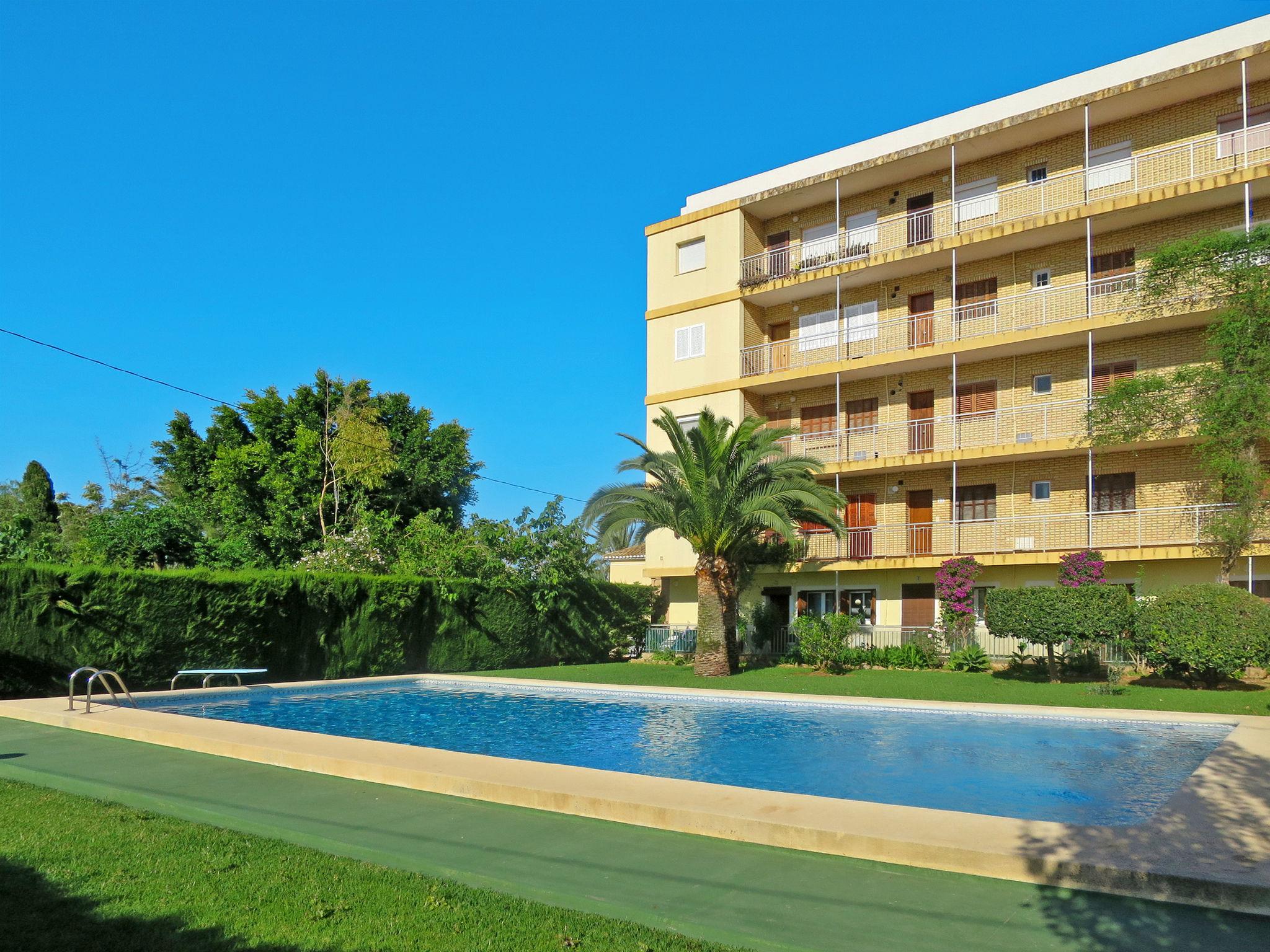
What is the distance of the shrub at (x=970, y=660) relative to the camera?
2127cm

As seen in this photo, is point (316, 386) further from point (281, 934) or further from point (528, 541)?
point (281, 934)

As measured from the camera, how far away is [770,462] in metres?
21.0

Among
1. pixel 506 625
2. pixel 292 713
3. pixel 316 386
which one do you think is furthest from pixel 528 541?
pixel 316 386

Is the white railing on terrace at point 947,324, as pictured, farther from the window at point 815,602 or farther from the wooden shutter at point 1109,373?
the window at point 815,602

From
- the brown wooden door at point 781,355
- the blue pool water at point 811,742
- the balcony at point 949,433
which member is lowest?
the blue pool water at point 811,742

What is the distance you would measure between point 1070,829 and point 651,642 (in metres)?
22.5

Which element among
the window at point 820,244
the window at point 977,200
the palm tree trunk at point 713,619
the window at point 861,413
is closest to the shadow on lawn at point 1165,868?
the palm tree trunk at point 713,619

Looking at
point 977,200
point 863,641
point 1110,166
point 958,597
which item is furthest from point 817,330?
point 958,597

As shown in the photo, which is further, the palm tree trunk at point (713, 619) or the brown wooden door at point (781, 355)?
the brown wooden door at point (781, 355)

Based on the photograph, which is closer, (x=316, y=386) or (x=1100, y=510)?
(x=1100, y=510)

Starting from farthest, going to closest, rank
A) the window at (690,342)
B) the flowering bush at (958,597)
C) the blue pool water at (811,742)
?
the window at (690,342), the flowering bush at (958,597), the blue pool water at (811,742)

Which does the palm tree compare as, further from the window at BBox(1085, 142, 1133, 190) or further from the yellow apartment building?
the window at BBox(1085, 142, 1133, 190)

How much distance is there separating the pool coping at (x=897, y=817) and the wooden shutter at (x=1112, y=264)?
15225 millimetres

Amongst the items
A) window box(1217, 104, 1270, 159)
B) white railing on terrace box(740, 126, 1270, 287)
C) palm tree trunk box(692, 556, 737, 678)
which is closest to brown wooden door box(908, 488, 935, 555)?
palm tree trunk box(692, 556, 737, 678)
